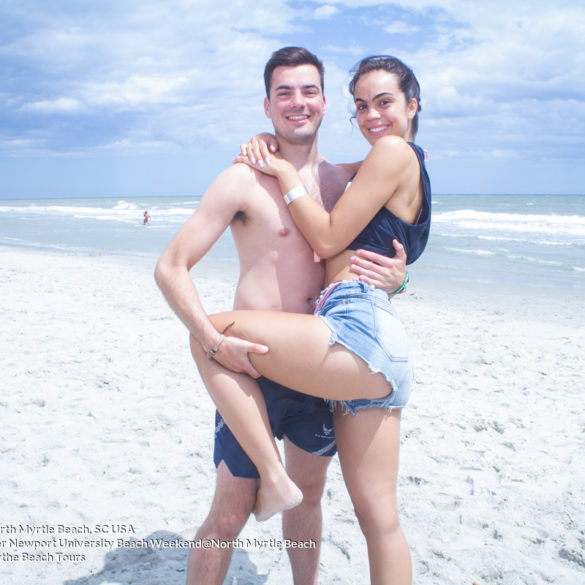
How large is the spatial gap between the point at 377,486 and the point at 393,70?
173 cm

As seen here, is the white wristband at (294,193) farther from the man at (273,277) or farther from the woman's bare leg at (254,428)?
the woman's bare leg at (254,428)

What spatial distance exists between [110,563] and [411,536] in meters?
1.74

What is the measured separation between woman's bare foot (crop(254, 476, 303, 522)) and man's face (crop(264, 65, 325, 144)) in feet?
4.72

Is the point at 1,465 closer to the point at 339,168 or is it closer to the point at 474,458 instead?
the point at 339,168

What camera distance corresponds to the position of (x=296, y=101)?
245cm

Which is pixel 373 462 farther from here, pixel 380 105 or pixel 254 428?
pixel 380 105

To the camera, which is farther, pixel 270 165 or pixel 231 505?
pixel 270 165

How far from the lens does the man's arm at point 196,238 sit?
2195 mm

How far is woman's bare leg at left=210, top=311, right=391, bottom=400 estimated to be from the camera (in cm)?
195

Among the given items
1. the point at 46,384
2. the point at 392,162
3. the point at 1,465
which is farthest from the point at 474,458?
the point at 46,384

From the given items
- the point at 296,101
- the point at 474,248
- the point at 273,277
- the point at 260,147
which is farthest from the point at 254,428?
the point at 474,248

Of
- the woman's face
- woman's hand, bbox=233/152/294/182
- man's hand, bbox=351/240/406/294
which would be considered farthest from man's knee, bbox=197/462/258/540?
the woman's face

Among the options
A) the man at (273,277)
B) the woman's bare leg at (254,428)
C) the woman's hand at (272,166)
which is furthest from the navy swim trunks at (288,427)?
the woman's hand at (272,166)

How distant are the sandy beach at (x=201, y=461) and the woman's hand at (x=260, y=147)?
7.16 feet
